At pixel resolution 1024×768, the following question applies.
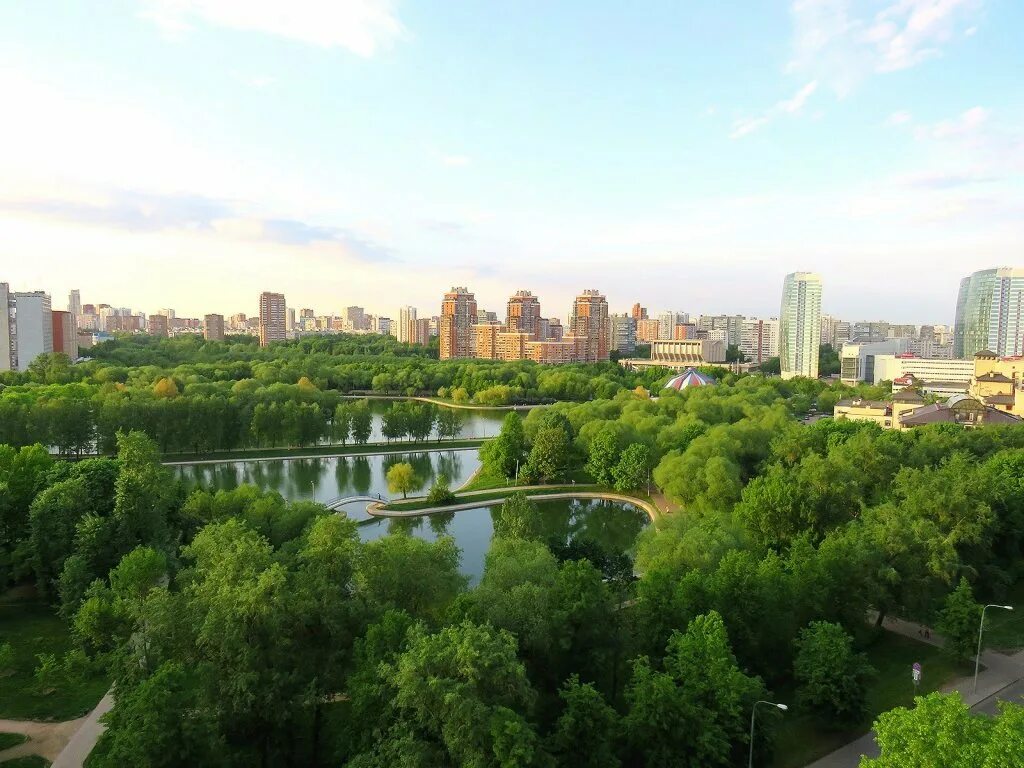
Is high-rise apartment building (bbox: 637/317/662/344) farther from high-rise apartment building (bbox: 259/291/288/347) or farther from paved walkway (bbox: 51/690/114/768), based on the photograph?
paved walkway (bbox: 51/690/114/768)

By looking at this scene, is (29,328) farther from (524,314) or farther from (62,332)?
(524,314)

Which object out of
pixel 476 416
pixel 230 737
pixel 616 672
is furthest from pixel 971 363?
pixel 230 737

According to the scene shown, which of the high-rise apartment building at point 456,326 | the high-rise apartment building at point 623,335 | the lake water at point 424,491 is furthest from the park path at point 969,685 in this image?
the high-rise apartment building at point 623,335

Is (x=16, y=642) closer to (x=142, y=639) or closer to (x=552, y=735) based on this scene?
(x=142, y=639)

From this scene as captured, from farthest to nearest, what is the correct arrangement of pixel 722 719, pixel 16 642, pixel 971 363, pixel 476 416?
pixel 971 363 → pixel 476 416 → pixel 16 642 → pixel 722 719

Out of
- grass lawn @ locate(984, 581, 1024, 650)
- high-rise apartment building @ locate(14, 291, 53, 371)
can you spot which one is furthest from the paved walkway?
high-rise apartment building @ locate(14, 291, 53, 371)

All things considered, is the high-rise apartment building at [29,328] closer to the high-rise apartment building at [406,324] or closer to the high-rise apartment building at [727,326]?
the high-rise apartment building at [406,324]
